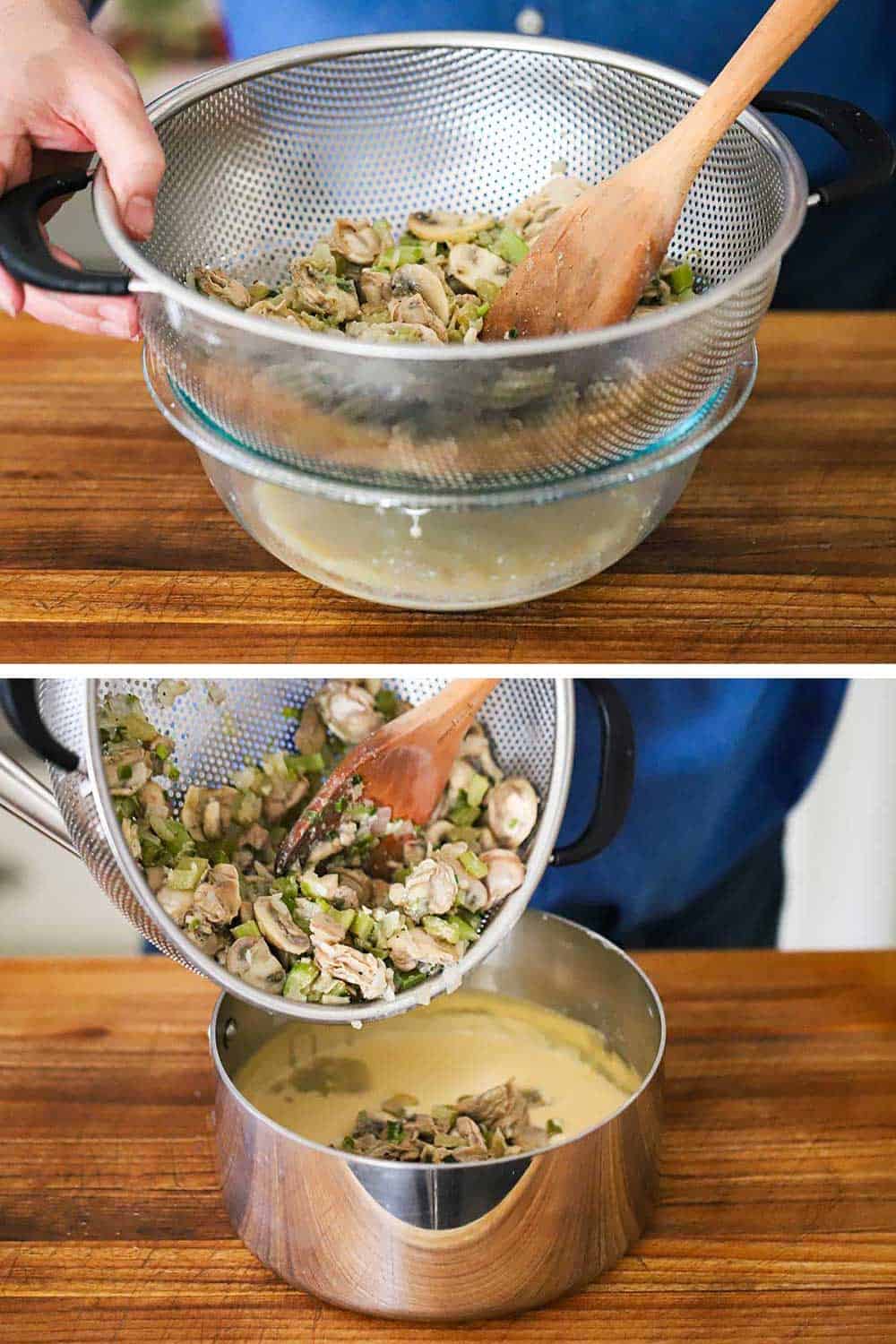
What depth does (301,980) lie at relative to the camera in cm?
78

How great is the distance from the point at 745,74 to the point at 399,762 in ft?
1.32

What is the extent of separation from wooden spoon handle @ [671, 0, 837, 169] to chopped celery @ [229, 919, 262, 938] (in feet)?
1.45

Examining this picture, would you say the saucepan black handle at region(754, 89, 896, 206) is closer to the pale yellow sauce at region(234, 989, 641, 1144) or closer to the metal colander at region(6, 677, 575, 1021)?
the metal colander at region(6, 677, 575, 1021)

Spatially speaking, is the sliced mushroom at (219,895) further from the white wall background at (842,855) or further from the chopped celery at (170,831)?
the white wall background at (842,855)

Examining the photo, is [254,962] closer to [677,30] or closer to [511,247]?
[511,247]

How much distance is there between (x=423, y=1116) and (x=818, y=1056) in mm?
285

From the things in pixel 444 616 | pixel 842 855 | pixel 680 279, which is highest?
pixel 680 279

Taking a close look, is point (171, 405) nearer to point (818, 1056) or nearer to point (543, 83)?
point (543, 83)

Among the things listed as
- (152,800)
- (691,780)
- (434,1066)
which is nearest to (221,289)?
(152,800)

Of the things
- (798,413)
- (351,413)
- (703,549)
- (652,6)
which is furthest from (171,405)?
(652,6)

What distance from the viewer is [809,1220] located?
86cm

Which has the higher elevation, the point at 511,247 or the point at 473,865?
the point at 511,247

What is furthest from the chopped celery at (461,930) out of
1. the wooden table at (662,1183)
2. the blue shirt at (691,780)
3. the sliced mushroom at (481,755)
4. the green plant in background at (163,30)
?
the green plant in background at (163,30)

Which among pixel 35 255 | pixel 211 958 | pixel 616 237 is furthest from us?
pixel 211 958
